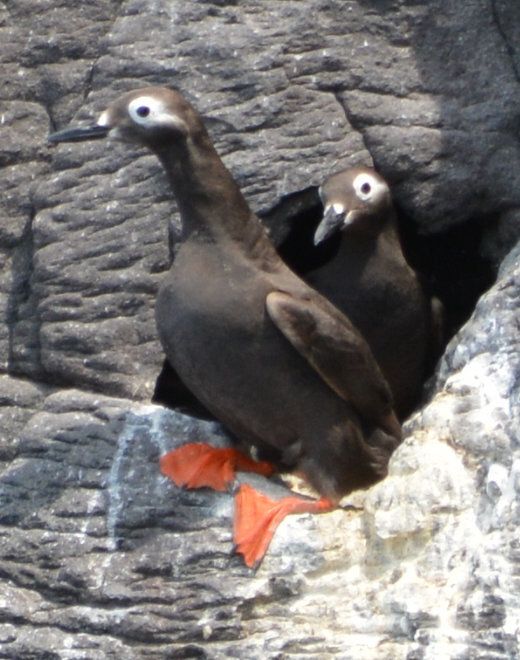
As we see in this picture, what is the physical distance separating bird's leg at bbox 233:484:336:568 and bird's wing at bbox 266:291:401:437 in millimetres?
468

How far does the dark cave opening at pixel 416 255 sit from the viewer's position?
8.30m

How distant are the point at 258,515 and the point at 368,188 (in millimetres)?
1618

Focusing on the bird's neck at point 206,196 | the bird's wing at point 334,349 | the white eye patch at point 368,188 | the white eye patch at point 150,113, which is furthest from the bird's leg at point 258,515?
the white eye patch at point 150,113

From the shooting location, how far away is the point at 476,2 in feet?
27.7

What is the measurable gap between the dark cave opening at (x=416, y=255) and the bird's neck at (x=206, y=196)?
47cm

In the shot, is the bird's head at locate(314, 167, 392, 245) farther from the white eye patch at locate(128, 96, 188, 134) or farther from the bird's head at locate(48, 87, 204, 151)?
the white eye patch at locate(128, 96, 188, 134)

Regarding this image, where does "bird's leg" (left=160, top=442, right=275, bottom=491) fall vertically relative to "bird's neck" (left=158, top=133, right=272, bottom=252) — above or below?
below

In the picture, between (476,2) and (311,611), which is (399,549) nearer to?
(311,611)

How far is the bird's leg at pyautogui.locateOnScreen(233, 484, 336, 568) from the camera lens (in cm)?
724

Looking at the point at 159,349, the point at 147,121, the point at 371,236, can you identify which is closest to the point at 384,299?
the point at 371,236

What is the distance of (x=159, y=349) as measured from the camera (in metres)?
8.03

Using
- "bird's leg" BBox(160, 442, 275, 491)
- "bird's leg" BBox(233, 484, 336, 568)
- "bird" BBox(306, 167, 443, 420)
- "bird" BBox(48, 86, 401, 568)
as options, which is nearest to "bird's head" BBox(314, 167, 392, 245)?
"bird" BBox(306, 167, 443, 420)

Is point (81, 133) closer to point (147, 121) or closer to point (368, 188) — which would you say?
point (147, 121)

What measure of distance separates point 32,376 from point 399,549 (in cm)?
198
